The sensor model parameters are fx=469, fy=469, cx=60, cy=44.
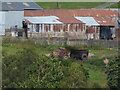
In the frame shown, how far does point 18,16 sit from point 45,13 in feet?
5.87

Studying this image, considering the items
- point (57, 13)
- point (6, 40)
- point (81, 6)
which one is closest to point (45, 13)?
point (57, 13)

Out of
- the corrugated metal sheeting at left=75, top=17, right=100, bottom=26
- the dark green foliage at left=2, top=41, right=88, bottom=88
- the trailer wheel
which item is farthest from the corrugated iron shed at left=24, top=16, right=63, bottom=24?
the dark green foliage at left=2, top=41, right=88, bottom=88

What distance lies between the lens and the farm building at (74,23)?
62.8 ft

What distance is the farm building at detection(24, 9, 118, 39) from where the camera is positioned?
62.8 ft

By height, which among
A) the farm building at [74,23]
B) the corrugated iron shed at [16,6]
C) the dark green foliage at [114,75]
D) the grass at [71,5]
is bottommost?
the dark green foliage at [114,75]

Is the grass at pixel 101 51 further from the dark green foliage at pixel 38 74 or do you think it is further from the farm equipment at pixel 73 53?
the dark green foliage at pixel 38 74

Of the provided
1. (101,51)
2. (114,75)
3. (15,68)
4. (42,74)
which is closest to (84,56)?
(101,51)

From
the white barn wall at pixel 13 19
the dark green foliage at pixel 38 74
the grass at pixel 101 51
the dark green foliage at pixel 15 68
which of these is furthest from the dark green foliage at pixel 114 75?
the white barn wall at pixel 13 19

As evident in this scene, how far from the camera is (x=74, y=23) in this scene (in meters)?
19.9

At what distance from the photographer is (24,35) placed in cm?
1881

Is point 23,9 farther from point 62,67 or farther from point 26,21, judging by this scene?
point 62,67

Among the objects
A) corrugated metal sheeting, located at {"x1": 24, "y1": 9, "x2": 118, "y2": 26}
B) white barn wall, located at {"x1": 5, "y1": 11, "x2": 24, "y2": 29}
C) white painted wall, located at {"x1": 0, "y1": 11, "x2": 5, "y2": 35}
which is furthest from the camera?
corrugated metal sheeting, located at {"x1": 24, "y1": 9, "x2": 118, "y2": 26}

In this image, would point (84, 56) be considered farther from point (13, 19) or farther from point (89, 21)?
point (89, 21)

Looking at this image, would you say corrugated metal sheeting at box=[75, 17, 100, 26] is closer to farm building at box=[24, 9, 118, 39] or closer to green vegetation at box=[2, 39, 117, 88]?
farm building at box=[24, 9, 118, 39]
